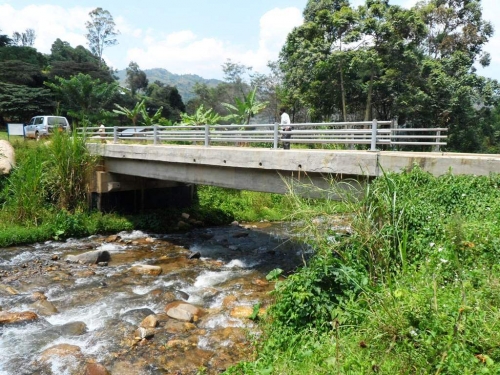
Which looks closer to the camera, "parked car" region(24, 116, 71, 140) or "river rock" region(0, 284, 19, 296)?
"river rock" region(0, 284, 19, 296)

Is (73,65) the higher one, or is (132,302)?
(73,65)

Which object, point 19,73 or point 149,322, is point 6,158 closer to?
point 149,322

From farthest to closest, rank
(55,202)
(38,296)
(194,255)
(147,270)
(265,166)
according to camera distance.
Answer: (55,202) < (194,255) < (147,270) < (265,166) < (38,296)

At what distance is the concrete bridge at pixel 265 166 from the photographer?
7.21m

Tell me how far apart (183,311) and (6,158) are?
11.7 meters

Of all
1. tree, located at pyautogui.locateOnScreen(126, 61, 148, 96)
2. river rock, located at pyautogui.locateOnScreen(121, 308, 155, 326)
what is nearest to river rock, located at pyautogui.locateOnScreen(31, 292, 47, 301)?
river rock, located at pyautogui.locateOnScreen(121, 308, 155, 326)

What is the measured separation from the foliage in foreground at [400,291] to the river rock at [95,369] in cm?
198

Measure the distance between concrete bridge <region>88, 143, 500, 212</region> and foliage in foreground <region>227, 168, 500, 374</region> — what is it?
13.0 inches

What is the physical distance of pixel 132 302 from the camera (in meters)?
8.45

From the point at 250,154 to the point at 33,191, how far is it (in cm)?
856

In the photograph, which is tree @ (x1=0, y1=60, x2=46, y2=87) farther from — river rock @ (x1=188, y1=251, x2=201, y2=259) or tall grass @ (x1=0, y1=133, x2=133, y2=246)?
river rock @ (x1=188, y1=251, x2=201, y2=259)

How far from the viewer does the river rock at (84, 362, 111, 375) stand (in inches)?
223

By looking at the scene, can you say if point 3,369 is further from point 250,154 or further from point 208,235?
point 208,235

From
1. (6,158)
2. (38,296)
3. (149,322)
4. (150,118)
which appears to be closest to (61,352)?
(149,322)
